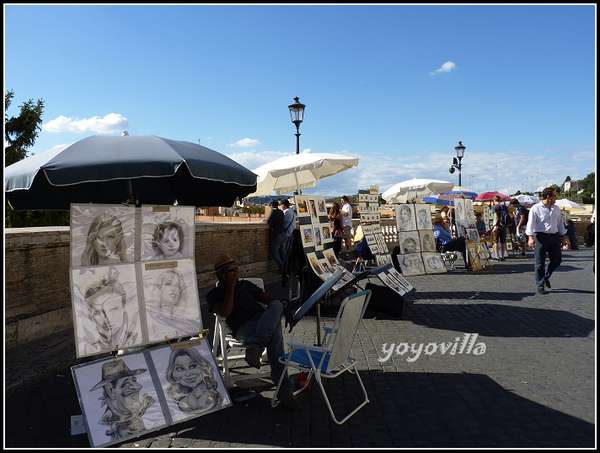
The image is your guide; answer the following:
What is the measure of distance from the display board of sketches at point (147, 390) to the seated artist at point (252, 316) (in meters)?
0.36

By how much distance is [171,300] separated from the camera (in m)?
4.12

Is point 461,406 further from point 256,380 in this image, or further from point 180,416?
point 180,416

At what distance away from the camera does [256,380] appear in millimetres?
4422

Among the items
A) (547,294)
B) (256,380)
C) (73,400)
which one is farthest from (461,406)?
(547,294)

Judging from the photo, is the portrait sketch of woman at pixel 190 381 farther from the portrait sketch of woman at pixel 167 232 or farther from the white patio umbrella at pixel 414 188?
the white patio umbrella at pixel 414 188

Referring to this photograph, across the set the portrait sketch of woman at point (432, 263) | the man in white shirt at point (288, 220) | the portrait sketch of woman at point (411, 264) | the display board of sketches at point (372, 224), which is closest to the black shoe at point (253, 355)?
the display board of sketches at point (372, 224)

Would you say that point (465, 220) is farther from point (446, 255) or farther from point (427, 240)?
point (427, 240)

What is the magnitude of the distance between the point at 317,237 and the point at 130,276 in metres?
4.18

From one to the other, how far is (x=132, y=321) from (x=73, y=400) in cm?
96

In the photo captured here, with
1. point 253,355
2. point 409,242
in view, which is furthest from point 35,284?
point 409,242

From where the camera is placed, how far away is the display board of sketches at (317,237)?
731cm

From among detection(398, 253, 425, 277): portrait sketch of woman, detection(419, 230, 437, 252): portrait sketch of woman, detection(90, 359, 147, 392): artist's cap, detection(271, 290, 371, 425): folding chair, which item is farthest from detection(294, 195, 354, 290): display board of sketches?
detection(419, 230, 437, 252): portrait sketch of woman

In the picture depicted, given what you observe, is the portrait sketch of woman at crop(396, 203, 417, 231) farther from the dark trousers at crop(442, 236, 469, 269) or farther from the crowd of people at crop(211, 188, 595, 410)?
the dark trousers at crop(442, 236, 469, 269)

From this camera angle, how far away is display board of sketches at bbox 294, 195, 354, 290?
7.31 meters
